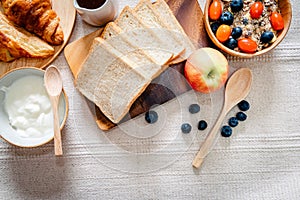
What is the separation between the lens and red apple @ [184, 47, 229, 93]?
142 cm

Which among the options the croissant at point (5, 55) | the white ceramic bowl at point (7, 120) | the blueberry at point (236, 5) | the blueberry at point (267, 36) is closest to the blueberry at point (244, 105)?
the blueberry at point (267, 36)

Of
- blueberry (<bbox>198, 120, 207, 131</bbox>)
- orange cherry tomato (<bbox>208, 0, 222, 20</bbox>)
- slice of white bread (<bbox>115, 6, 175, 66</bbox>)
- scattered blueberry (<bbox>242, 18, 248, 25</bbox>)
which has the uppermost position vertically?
orange cherry tomato (<bbox>208, 0, 222, 20</bbox>)

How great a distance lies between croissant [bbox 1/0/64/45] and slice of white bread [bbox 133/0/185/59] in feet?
1.00

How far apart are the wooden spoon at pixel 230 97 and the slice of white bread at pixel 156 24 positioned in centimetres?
23

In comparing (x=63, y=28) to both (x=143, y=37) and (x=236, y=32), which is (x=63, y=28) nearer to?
(x=143, y=37)

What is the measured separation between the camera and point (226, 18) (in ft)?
4.68

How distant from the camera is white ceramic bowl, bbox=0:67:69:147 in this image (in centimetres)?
142

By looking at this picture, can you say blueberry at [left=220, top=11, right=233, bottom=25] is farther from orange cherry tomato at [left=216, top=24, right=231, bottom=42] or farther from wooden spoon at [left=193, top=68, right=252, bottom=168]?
wooden spoon at [left=193, top=68, right=252, bottom=168]

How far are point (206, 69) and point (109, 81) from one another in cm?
35

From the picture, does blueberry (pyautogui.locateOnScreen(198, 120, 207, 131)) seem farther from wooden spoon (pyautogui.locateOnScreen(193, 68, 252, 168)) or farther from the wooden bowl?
the wooden bowl

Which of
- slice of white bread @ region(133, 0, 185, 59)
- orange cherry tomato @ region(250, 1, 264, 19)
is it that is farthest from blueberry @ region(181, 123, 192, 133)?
orange cherry tomato @ region(250, 1, 264, 19)

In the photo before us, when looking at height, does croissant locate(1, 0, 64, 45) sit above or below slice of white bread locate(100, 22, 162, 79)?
above

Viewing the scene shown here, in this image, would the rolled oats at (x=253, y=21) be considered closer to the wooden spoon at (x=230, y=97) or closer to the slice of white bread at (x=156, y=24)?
the wooden spoon at (x=230, y=97)

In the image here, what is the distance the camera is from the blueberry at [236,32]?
4.65ft
